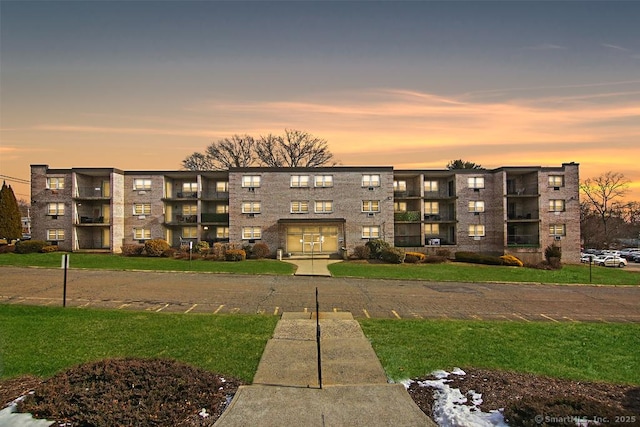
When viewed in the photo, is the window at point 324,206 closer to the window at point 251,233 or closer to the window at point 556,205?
the window at point 251,233

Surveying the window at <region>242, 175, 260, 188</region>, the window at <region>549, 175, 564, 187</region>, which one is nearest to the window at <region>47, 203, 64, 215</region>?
the window at <region>242, 175, 260, 188</region>

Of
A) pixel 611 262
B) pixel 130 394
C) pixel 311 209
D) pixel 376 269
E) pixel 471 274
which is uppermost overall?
pixel 311 209

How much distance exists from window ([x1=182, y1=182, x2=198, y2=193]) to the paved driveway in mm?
18413

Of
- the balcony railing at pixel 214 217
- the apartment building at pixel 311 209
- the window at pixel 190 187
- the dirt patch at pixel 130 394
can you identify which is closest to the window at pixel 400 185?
the apartment building at pixel 311 209

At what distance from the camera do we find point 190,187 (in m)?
43.4

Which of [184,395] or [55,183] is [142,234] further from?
[184,395]

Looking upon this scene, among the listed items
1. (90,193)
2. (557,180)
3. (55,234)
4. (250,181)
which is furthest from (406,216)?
(55,234)

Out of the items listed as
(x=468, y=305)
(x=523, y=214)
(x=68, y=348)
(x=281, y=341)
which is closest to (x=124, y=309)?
(x=68, y=348)

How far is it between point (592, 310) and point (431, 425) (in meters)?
15.3

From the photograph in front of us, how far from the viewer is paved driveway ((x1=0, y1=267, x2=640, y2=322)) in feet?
52.0

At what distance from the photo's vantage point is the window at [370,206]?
40.6m

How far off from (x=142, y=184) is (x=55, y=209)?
29.8 ft

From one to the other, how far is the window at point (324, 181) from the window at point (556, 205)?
24040mm

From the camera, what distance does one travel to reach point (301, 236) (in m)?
40.4
